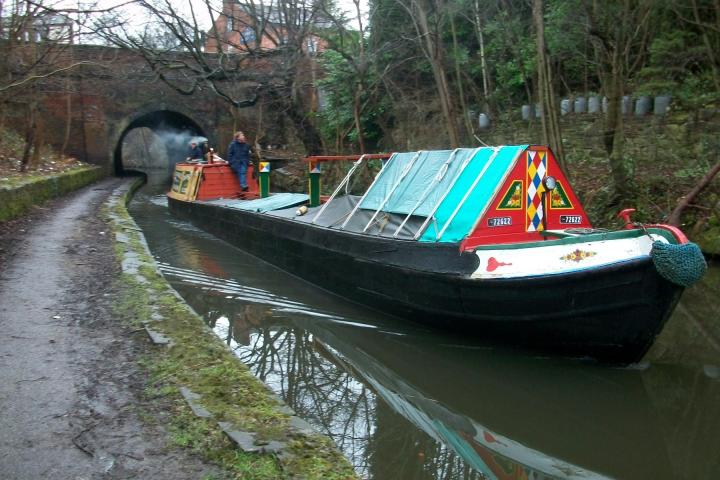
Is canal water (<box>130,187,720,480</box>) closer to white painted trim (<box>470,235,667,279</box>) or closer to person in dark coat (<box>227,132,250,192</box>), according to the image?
white painted trim (<box>470,235,667,279</box>)

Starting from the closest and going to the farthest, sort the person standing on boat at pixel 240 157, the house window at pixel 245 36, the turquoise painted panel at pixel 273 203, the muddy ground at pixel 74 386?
the muddy ground at pixel 74 386
the turquoise painted panel at pixel 273 203
the person standing on boat at pixel 240 157
the house window at pixel 245 36

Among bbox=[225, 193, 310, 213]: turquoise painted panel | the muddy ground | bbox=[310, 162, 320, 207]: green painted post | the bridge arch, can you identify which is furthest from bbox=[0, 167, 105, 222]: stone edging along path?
the bridge arch

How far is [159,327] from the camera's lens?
205 inches

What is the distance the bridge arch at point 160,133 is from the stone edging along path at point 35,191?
248 inches

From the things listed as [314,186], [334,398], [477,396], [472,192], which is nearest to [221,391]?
[334,398]

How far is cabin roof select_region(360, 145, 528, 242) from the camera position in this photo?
21.8 ft

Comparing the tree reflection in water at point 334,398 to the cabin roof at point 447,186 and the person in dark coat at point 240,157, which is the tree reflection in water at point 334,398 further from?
the person in dark coat at point 240,157

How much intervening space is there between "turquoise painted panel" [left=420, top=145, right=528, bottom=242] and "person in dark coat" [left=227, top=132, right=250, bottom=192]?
27.8ft

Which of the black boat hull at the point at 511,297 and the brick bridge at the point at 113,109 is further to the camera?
the brick bridge at the point at 113,109

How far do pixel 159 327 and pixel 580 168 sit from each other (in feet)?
33.1

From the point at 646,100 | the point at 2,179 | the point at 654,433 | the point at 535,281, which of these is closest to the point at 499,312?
the point at 535,281

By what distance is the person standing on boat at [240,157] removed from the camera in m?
14.4

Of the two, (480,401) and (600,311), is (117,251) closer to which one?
(480,401)

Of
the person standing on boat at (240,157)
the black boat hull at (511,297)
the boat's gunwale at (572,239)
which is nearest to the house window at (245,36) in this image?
the person standing on boat at (240,157)
